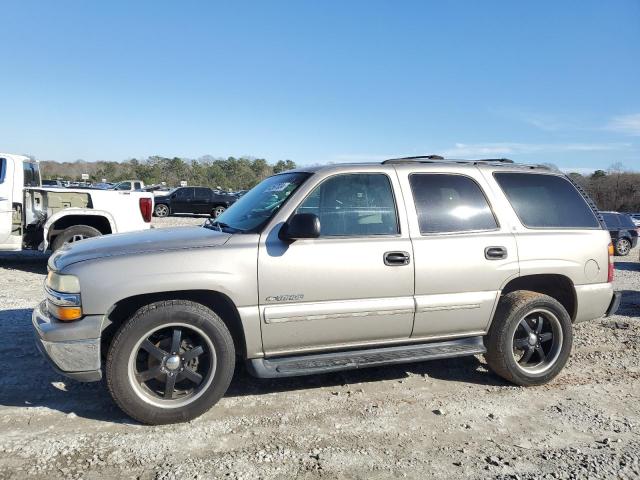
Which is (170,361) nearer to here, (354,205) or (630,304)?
(354,205)

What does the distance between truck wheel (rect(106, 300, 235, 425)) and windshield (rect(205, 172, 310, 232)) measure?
31.6 inches

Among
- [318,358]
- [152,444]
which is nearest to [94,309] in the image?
[152,444]

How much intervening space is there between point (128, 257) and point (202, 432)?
4.28ft

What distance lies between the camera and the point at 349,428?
338 cm

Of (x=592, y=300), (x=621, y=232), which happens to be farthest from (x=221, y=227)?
(x=621, y=232)

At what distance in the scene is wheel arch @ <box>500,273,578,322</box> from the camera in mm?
4348

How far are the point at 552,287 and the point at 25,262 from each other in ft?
32.3

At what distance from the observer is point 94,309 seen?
3.20 meters

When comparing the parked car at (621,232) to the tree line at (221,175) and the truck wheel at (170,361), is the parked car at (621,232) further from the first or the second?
the tree line at (221,175)

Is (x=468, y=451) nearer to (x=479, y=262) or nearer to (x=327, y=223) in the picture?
(x=479, y=262)

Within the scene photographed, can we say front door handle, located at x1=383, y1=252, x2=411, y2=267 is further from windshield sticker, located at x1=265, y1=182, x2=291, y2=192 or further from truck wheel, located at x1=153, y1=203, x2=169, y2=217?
truck wheel, located at x1=153, y1=203, x2=169, y2=217

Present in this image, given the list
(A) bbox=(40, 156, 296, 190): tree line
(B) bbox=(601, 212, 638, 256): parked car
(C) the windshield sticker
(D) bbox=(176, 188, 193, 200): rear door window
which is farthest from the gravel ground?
(A) bbox=(40, 156, 296, 190): tree line

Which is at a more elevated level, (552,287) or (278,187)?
(278,187)

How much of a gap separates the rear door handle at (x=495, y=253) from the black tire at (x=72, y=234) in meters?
6.82
